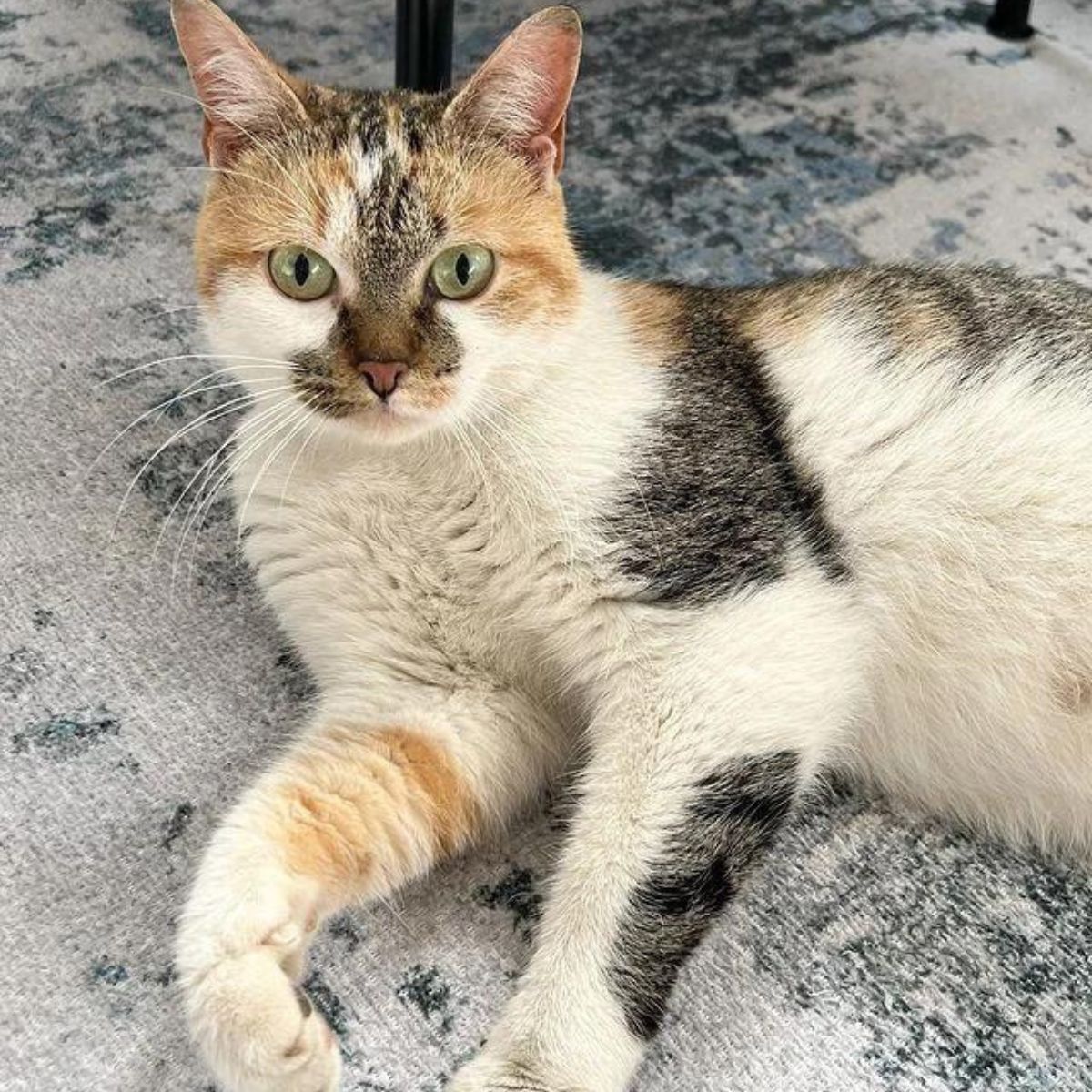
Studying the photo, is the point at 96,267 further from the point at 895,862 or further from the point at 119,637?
the point at 895,862

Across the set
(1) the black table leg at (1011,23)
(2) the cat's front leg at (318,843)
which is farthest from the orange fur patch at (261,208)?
(1) the black table leg at (1011,23)

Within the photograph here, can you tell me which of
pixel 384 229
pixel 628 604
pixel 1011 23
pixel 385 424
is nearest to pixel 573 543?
pixel 628 604

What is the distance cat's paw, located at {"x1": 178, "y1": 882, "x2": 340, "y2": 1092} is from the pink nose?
41 centimetres

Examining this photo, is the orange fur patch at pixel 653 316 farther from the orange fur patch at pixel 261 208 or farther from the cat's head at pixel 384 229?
the orange fur patch at pixel 261 208

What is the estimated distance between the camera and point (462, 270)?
1168 mm

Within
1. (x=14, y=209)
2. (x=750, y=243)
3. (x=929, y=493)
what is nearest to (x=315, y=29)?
(x=14, y=209)

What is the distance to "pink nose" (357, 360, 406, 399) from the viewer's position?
3.63ft

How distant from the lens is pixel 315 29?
2.44m

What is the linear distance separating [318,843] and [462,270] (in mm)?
491

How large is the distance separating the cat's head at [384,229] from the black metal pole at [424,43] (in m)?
0.57

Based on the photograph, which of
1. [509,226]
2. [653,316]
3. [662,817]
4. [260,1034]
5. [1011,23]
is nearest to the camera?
[260,1034]

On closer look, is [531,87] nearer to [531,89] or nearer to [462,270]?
[531,89]

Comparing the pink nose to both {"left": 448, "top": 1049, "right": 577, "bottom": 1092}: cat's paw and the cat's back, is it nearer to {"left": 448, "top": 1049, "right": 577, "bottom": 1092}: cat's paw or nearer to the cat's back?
the cat's back

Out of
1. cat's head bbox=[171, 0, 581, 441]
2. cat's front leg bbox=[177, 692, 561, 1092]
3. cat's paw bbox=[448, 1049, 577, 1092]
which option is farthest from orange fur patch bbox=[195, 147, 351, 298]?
cat's paw bbox=[448, 1049, 577, 1092]
